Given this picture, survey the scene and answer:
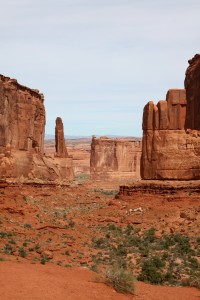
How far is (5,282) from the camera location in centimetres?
1312

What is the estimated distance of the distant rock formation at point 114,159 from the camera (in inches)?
3199

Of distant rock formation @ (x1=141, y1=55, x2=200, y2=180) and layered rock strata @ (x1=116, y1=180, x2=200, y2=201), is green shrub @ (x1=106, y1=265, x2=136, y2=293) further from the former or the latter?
distant rock formation @ (x1=141, y1=55, x2=200, y2=180)

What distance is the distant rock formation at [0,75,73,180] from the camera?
137 ft

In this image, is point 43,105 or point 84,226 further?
point 43,105

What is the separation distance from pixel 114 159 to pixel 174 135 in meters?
50.7

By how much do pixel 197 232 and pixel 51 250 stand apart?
8.44m

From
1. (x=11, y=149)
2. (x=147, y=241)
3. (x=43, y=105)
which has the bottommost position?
(x=147, y=241)

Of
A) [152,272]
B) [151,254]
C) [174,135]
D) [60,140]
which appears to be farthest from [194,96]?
[60,140]

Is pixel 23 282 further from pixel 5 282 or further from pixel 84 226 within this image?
pixel 84 226

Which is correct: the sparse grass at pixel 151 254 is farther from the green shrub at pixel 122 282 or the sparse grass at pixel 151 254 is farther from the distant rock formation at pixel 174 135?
the distant rock formation at pixel 174 135

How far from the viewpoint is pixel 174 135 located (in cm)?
3114

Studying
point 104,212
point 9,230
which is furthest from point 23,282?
point 104,212

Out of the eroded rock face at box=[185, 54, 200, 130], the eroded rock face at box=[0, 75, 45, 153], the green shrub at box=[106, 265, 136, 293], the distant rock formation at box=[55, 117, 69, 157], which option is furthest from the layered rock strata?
the distant rock formation at box=[55, 117, 69, 157]

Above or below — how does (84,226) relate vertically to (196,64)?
below
